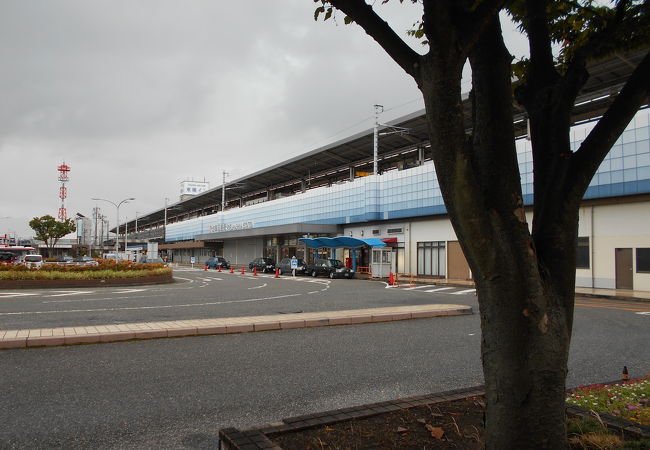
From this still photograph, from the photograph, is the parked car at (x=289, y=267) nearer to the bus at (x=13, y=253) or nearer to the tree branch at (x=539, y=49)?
the bus at (x=13, y=253)

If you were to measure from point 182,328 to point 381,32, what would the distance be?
8.29 meters

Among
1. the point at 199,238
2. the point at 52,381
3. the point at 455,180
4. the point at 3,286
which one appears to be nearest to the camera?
the point at 455,180

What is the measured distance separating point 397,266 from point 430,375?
36.4 m

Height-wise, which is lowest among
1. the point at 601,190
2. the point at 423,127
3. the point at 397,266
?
the point at 397,266

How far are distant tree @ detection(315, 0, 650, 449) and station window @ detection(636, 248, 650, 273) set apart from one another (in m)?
26.4

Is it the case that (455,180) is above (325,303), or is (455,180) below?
above

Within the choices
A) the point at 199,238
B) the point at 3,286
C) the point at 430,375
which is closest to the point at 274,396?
the point at 430,375

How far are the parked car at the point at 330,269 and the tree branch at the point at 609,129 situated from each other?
34.2 meters

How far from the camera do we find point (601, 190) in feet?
89.4

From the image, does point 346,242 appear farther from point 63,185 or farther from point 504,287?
point 63,185

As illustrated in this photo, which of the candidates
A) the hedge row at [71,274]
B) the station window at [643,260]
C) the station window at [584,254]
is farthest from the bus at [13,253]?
the station window at [643,260]

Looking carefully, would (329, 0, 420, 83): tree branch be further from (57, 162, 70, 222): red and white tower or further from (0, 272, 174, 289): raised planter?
(57, 162, 70, 222): red and white tower

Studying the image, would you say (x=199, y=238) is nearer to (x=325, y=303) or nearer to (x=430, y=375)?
(x=325, y=303)

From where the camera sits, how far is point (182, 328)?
10180 millimetres
